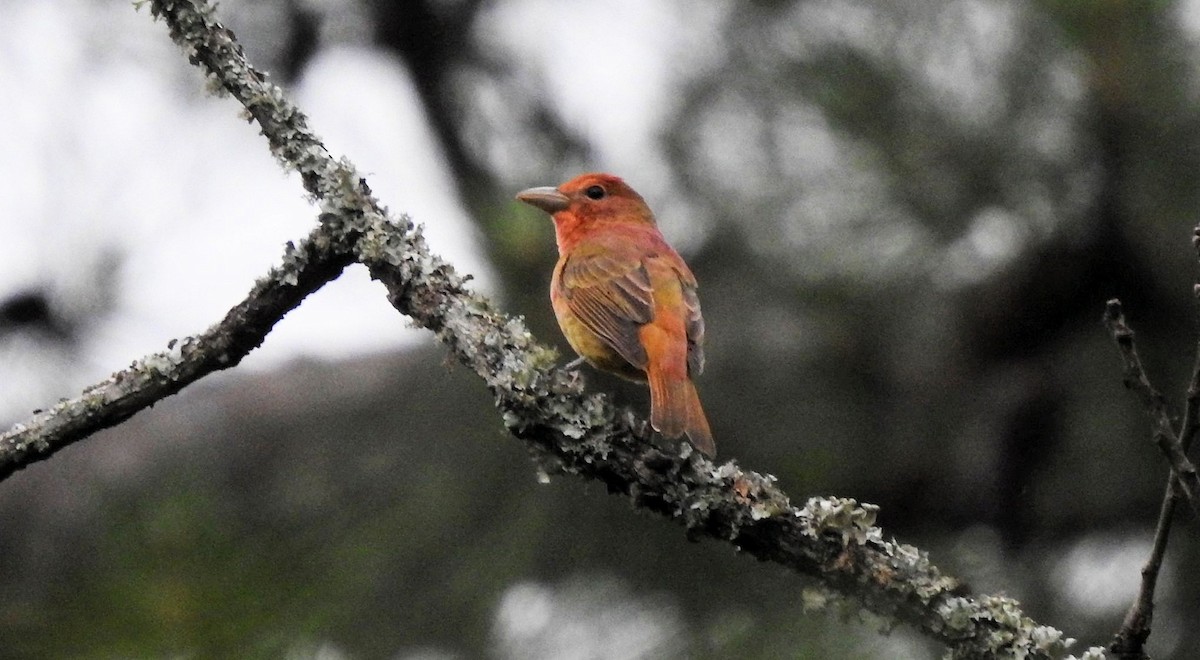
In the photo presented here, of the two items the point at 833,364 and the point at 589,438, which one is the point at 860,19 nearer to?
the point at 833,364

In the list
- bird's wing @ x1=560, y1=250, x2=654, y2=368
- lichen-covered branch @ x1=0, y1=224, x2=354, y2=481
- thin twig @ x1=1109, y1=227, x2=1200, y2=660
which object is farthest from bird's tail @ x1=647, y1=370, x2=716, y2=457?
thin twig @ x1=1109, y1=227, x2=1200, y2=660

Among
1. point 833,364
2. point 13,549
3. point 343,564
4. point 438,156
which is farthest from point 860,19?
point 13,549

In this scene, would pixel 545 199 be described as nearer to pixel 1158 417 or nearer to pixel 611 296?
pixel 611 296

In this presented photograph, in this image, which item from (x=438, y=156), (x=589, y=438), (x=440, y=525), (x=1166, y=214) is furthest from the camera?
(x=438, y=156)

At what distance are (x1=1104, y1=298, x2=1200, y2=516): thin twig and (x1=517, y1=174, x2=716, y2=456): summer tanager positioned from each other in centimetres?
122

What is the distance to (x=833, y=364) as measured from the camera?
12.8 ft

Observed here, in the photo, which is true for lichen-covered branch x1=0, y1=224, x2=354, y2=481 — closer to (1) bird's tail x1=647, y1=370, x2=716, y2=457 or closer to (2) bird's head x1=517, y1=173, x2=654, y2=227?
(1) bird's tail x1=647, y1=370, x2=716, y2=457

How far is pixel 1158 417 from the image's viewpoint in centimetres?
207

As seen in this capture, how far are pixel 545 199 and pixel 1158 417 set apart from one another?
104 inches

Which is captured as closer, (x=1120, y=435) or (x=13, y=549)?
(x=1120, y=435)

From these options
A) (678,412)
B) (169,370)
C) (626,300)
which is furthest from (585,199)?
(169,370)

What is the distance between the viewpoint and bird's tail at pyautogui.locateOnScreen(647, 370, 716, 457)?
3.18 m

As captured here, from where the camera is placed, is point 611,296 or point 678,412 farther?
point 611,296

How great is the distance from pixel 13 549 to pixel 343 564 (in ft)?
4.53
